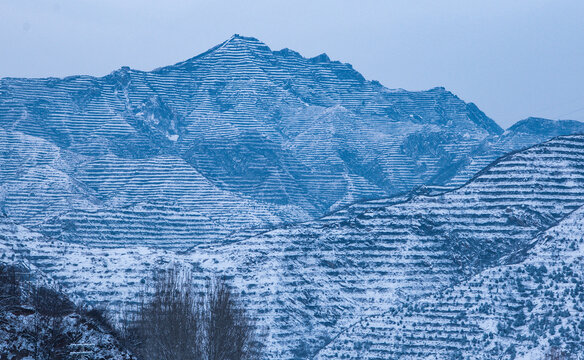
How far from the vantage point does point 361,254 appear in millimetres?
114312

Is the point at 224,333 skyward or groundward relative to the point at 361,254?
groundward

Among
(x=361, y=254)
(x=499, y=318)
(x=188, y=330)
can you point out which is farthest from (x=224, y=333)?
(x=361, y=254)

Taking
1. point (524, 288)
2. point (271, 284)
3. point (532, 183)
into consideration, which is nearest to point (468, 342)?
point (524, 288)

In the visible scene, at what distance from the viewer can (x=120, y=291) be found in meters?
98.8

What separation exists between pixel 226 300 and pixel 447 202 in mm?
64310

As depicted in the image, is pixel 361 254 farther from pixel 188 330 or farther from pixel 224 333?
pixel 188 330

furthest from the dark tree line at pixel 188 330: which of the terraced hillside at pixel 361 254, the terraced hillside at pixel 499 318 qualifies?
the terraced hillside at pixel 361 254

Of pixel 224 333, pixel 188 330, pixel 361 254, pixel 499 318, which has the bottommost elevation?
pixel 224 333

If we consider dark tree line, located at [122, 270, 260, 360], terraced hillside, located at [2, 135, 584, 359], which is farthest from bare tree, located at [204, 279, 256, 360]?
terraced hillside, located at [2, 135, 584, 359]

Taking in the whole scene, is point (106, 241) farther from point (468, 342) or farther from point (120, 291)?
point (468, 342)

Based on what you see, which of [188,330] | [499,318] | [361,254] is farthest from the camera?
[361,254]

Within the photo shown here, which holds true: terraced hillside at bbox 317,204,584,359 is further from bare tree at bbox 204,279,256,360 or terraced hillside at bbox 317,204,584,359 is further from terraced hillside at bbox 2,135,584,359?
bare tree at bbox 204,279,256,360

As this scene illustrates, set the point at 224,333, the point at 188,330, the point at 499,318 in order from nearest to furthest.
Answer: the point at 188,330, the point at 224,333, the point at 499,318

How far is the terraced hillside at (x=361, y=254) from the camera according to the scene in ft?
335
